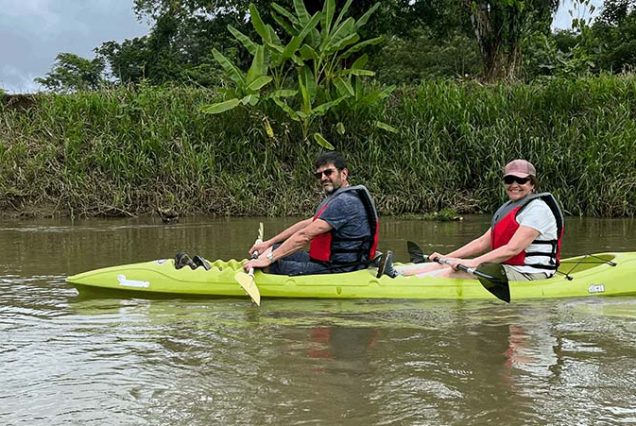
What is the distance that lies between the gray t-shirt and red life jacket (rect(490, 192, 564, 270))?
36.4 inches

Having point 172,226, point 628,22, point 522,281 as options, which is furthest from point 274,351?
point 628,22

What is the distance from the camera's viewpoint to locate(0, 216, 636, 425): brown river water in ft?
10.1

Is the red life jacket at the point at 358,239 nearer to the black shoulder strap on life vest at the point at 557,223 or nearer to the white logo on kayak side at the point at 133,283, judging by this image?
the black shoulder strap on life vest at the point at 557,223

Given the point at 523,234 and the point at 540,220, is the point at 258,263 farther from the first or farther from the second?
the point at 540,220

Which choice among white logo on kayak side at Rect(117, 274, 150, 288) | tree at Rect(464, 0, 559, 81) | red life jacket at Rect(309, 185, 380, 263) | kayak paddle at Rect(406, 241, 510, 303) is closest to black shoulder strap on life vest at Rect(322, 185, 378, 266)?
red life jacket at Rect(309, 185, 380, 263)

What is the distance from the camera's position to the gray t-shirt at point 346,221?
542 centimetres

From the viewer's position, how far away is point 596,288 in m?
5.53

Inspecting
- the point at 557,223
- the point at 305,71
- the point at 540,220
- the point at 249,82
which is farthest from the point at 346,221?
the point at 305,71

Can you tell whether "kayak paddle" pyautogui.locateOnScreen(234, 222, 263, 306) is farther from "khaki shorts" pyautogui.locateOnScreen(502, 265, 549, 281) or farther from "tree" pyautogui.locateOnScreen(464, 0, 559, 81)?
"tree" pyautogui.locateOnScreen(464, 0, 559, 81)

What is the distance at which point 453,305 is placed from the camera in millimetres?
5223

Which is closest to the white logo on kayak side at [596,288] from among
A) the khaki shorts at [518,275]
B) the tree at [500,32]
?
the khaki shorts at [518,275]

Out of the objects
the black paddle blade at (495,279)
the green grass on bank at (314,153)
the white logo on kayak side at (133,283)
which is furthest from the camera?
the green grass on bank at (314,153)

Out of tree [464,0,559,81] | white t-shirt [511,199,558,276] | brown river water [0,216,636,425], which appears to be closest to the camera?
brown river water [0,216,636,425]

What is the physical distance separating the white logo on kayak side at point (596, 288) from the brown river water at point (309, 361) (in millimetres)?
105
